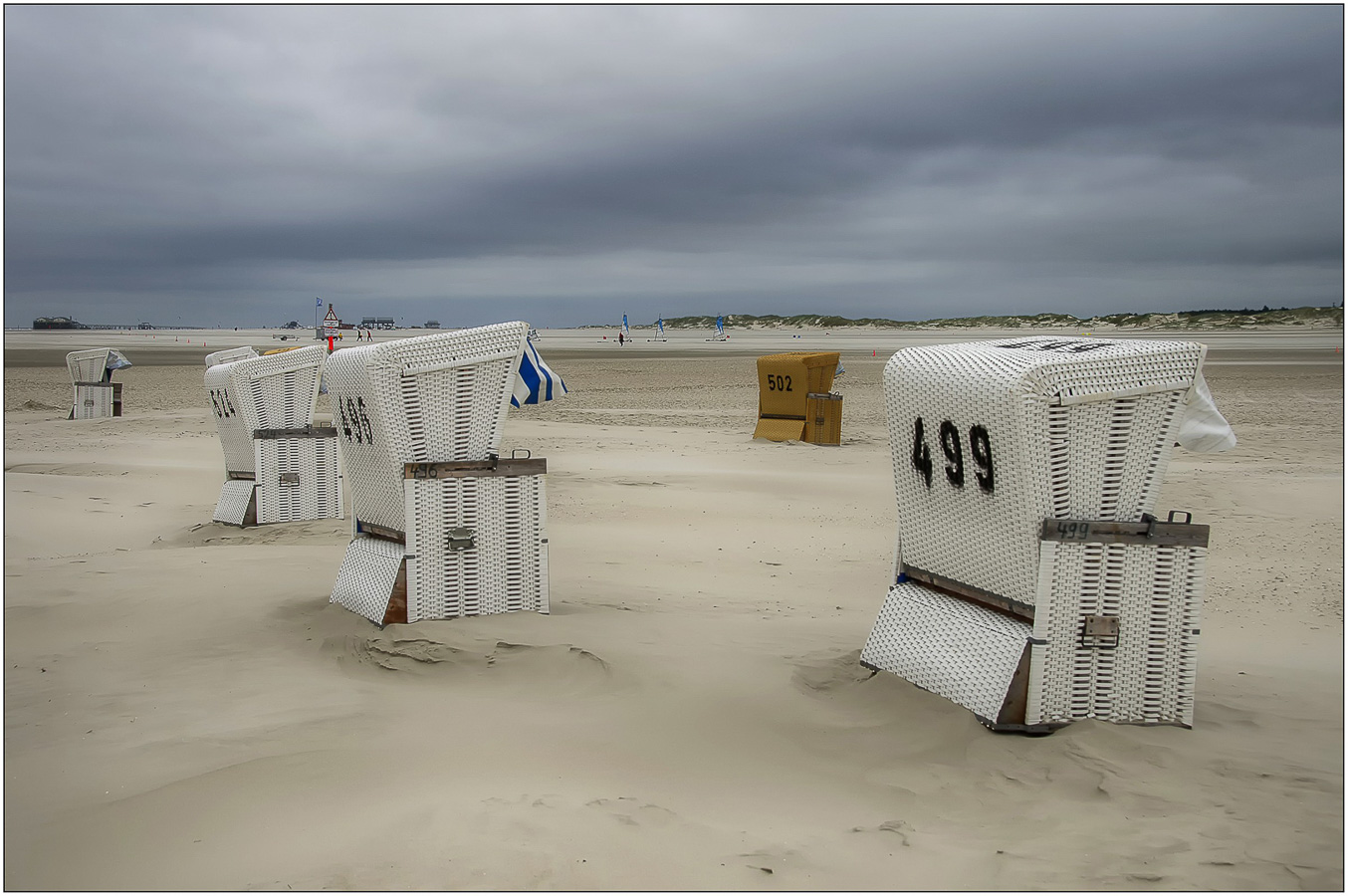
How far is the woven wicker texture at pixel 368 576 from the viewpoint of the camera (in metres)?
5.98

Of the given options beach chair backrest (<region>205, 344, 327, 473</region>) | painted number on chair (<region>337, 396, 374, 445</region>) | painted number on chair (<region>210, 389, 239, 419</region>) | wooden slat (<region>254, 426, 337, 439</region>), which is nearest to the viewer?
painted number on chair (<region>337, 396, 374, 445</region>)

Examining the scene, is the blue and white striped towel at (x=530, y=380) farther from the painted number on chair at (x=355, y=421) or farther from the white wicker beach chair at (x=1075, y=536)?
the white wicker beach chair at (x=1075, y=536)

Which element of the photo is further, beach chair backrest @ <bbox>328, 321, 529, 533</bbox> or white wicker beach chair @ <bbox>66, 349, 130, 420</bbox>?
white wicker beach chair @ <bbox>66, 349, 130, 420</bbox>

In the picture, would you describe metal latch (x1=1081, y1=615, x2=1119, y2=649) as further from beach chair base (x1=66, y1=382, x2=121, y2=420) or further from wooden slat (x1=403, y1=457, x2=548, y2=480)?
beach chair base (x1=66, y1=382, x2=121, y2=420)

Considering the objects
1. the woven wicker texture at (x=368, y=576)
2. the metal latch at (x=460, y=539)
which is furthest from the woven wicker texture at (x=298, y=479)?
the metal latch at (x=460, y=539)

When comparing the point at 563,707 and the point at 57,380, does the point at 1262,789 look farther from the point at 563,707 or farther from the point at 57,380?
the point at 57,380

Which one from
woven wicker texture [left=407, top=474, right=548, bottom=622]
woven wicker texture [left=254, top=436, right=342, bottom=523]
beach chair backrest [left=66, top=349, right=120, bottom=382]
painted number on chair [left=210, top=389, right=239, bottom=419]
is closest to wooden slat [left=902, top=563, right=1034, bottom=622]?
woven wicker texture [left=407, top=474, right=548, bottom=622]

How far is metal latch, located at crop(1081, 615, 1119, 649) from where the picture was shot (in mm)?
4465

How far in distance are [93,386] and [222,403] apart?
12.6m

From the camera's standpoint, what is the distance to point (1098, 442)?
4.40m

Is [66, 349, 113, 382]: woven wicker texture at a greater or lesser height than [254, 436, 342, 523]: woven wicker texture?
greater

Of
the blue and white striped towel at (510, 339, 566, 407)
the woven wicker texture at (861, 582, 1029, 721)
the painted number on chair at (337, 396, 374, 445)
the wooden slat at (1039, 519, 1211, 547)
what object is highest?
the blue and white striped towel at (510, 339, 566, 407)

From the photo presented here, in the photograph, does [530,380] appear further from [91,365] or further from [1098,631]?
[91,365]

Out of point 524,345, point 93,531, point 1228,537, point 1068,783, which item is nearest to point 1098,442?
point 1068,783
